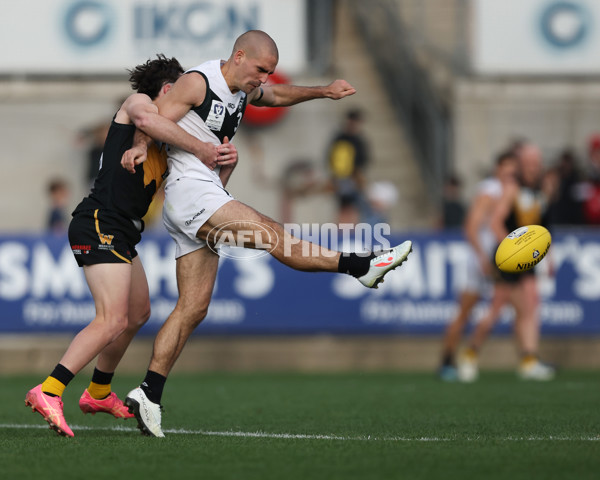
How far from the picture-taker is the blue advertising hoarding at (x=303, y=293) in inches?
564

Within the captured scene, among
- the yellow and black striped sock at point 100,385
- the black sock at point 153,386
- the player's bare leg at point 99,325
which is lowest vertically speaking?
the yellow and black striped sock at point 100,385

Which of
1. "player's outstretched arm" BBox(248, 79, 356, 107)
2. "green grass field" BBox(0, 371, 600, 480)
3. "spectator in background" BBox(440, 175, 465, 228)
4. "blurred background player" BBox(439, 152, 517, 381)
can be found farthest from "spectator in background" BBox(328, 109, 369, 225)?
"player's outstretched arm" BBox(248, 79, 356, 107)

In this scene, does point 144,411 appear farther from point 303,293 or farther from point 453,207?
point 453,207

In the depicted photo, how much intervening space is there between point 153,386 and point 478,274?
6.73 m

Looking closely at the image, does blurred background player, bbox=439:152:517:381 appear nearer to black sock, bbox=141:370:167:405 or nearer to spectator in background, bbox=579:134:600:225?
spectator in background, bbox=579:134:600:225

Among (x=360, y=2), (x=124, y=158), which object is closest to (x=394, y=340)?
(x=360, y=2)

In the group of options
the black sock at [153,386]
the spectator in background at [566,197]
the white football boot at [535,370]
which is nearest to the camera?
the black sock at [153,386]

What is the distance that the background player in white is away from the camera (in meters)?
7.03

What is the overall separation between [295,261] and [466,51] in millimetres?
12493

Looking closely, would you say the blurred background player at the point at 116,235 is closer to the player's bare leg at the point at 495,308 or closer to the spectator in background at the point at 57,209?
the player's bare leg at the point at 495,308

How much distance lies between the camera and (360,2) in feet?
65.6

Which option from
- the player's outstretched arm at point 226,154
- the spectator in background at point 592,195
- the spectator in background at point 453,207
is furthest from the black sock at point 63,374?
the spectator in background at point 592,195

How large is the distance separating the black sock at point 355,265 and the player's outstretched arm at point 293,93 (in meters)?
1.22

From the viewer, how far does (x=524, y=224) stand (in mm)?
13031
